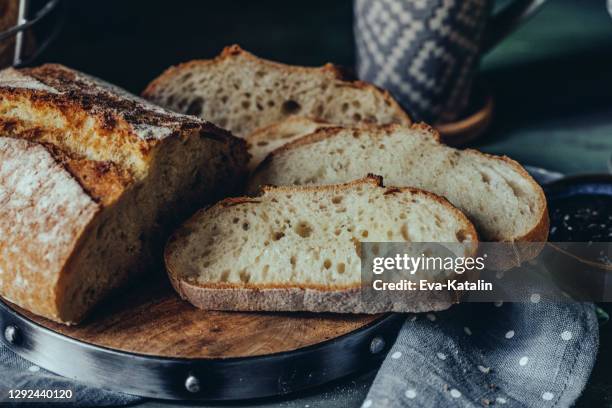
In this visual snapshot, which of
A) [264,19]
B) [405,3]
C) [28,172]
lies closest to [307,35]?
[264,19]

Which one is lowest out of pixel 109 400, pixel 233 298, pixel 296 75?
pixel 109 400

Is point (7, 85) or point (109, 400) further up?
point (7, 85)

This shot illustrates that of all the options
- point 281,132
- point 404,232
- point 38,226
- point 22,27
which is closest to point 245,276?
point 404,232

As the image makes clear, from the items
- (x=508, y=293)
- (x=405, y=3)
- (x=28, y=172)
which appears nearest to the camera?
(x=28, y=172)

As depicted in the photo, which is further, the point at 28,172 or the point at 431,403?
the point at 28,172

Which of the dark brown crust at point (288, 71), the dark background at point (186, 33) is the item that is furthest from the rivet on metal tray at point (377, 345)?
the dark background at point (186, 33)

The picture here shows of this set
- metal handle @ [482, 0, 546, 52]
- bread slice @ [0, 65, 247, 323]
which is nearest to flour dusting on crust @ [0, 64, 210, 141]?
bread slice @ [0, 65, 247, 323]

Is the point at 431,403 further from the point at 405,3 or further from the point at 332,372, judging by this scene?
the point at 405,3
